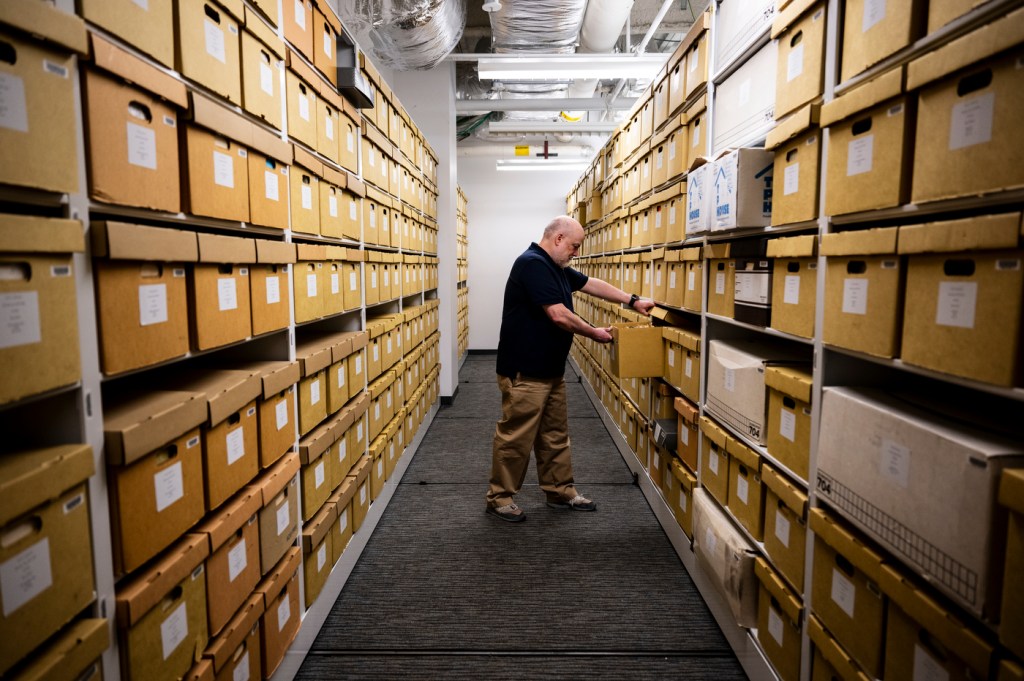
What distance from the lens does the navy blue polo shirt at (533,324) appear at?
2732 mm

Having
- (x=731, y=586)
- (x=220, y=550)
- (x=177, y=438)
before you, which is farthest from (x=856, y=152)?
(x=220, y=550)

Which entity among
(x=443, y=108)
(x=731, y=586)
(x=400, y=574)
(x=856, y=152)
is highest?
(x=443, y=108)

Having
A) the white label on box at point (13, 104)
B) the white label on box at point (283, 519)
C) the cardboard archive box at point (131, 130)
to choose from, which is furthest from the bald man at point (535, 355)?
the white label on box at point (13, 104)

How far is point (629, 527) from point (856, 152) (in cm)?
206

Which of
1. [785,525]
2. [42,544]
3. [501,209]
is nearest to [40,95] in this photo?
[42,544]

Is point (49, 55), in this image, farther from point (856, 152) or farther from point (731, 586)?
point (731, 586)

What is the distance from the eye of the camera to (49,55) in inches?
32.7

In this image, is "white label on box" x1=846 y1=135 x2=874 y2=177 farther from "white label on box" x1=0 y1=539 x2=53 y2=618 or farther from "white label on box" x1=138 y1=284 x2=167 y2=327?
"white label on box" x1=0 y1=539 x2=53 y2=618

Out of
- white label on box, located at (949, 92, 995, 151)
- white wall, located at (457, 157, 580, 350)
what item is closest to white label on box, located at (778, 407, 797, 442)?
white label on box, located at (949, 92, 995, 151)

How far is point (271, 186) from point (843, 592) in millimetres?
1776

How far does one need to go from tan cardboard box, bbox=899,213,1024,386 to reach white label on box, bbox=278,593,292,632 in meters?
1.70

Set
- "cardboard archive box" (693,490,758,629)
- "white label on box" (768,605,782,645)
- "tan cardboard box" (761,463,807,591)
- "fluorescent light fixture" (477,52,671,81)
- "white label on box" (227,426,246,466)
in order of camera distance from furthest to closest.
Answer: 1. "fluorescent light fixture" (477,52,671,81)
2. "cardboard archive box" (693,490,758,629)
3. "white label on box" (768,605,782,645)
4. "tan cardboard box" (761,463,807,591)
5. "white label on box" (227,426,246,466)

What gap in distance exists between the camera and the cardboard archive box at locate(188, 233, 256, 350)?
126 centimetres

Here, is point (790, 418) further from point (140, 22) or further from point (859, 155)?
point (140, 22)
